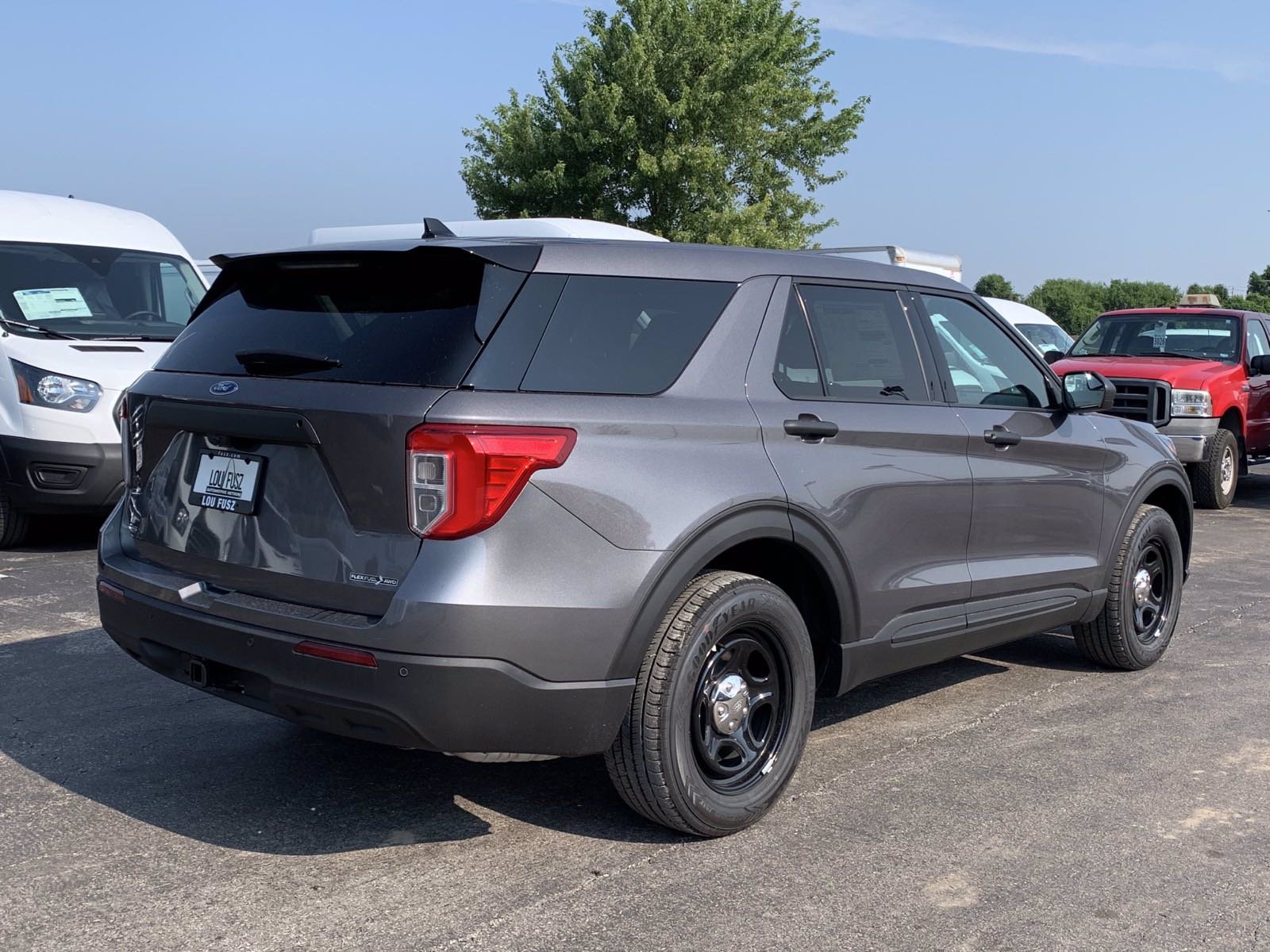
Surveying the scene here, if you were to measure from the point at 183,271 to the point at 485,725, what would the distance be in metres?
7.70

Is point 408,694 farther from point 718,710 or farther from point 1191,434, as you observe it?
Answer: point 1191,434

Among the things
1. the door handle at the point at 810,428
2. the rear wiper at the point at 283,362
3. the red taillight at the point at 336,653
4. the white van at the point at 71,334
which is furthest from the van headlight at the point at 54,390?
the door handle at the point at 810,428

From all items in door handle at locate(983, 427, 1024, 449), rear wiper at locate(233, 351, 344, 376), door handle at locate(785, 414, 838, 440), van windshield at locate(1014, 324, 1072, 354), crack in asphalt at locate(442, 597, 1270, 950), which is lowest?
crack in asphalt at locate(442, 597, 1270, 950)

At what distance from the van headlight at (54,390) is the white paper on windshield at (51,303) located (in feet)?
1.74

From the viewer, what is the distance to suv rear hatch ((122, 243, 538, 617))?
350 centimetres

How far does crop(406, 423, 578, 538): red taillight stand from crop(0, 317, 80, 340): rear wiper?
637 cm

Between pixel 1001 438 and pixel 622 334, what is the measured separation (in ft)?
6.18

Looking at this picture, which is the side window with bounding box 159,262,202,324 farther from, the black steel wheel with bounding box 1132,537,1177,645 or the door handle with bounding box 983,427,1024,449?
the black steel wheel with bounding box 1132,537,1177,645

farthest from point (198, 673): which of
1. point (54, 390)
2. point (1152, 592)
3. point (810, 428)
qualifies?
point (54, 390)

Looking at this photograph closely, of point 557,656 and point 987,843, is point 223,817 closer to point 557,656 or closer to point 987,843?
point 557,656

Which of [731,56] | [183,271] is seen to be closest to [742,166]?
[731,56]

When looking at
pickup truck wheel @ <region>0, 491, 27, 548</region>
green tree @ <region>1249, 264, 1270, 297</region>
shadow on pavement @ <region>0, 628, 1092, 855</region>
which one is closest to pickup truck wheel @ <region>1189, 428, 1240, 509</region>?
shadow on pavement @ <region>0, 628, 1092, 855</region>

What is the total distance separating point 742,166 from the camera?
31188 millimetres

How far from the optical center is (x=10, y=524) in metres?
8.91
